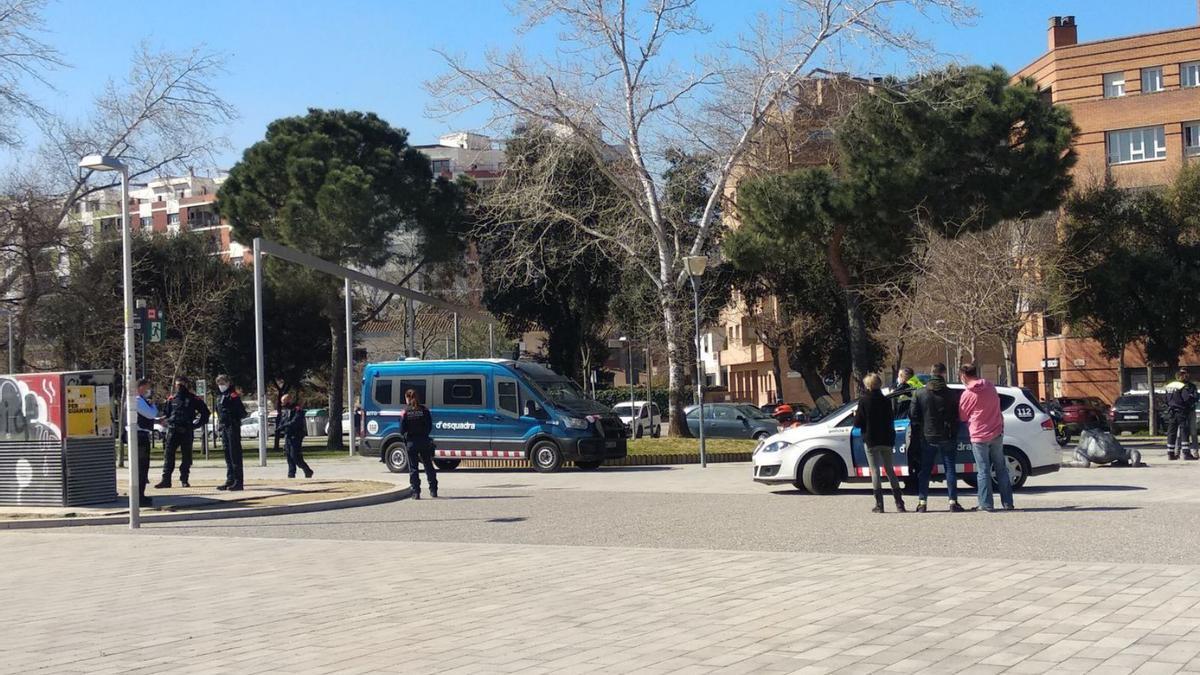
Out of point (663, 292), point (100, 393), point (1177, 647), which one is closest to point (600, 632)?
point (1177, 647)

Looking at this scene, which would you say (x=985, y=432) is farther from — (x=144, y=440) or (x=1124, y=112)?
(x=1124, y=112)

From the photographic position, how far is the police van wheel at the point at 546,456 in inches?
1024

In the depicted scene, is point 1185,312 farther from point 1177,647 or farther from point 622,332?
point 1177,647

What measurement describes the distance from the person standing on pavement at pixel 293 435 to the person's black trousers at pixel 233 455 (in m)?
3.83

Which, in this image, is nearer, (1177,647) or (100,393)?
(1177,647)

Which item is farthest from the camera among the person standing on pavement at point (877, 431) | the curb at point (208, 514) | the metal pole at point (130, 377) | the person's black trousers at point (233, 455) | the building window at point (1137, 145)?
the building window at point (1137, 145)

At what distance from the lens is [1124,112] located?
53.7 meters

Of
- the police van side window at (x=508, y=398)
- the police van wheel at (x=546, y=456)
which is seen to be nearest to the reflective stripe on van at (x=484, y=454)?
the police van wheel at (x=546, y=456)

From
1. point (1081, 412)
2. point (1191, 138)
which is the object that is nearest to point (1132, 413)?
point (1081, 412)

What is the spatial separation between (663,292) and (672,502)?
50.5 ft

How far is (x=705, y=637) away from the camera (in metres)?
7.56

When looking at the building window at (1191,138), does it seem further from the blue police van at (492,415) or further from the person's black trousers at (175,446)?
the person's black trousers at (175,446)

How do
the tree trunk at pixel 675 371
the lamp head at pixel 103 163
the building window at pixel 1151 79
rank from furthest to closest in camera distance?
1. the building window at pixel 1151 79
2. the tree trunk at pixel 675 371
3. the lamp head at pixel 103 163

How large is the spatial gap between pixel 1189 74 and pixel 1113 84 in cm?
299
